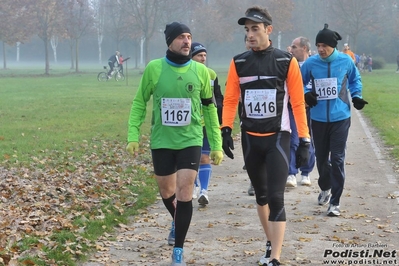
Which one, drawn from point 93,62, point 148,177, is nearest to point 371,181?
point 148,177

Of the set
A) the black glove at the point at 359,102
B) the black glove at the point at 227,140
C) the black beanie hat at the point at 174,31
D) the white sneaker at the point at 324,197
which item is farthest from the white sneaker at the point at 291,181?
the black beanie hat at the point at 174,31

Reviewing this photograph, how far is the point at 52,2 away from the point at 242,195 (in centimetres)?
5552

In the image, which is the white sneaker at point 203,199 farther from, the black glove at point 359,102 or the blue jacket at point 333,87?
the black glove at point 359,102

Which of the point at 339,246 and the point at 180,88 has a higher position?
the point at 180,88

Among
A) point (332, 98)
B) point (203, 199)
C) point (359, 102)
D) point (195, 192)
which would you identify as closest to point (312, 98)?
point (332, 98)

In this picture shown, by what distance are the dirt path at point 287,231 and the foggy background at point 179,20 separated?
4978 centimetres

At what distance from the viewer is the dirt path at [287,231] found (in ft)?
21.0

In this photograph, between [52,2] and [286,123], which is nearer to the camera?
[286,123]

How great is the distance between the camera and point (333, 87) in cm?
815

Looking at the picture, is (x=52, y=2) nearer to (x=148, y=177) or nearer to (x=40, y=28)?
(x=40, y=28)

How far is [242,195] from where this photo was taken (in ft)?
31.3

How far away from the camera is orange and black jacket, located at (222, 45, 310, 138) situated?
5.98 meters

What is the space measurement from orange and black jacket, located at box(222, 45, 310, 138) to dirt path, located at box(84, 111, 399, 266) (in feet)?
3.93

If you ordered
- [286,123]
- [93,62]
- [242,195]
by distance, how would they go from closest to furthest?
[286,123] < [242,195] < [93,62]
